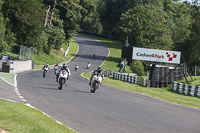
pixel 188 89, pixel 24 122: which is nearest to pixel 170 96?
pixel 188 89

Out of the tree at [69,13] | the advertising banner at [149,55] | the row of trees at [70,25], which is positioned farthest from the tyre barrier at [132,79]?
the tree at [69,13]

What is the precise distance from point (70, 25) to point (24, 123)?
74339mm

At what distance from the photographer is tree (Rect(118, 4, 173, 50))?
82.0m

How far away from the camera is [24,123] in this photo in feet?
30.0

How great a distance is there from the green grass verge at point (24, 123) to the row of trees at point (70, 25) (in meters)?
40.4

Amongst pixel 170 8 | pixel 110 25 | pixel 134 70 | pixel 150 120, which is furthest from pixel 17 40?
pixel 170 8

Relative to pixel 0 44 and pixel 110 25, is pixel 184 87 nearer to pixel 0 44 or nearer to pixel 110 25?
pixel 0 44

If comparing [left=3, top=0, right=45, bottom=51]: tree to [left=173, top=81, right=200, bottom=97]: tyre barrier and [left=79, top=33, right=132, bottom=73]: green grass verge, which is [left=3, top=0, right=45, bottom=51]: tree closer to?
[left=79, top=33, right=132, bottom=73]: green grass verge

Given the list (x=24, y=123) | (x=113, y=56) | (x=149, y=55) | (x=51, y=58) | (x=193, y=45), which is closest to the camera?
(x=24, y=123)

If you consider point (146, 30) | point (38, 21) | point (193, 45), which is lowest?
point (193, 45)

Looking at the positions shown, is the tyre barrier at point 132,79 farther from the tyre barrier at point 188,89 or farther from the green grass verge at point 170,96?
the tyre barrier at point 188,89

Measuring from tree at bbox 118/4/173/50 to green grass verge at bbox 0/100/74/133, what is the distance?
70835mm

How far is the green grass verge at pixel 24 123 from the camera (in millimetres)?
8477

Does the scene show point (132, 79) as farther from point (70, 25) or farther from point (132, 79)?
point (70, 25)
